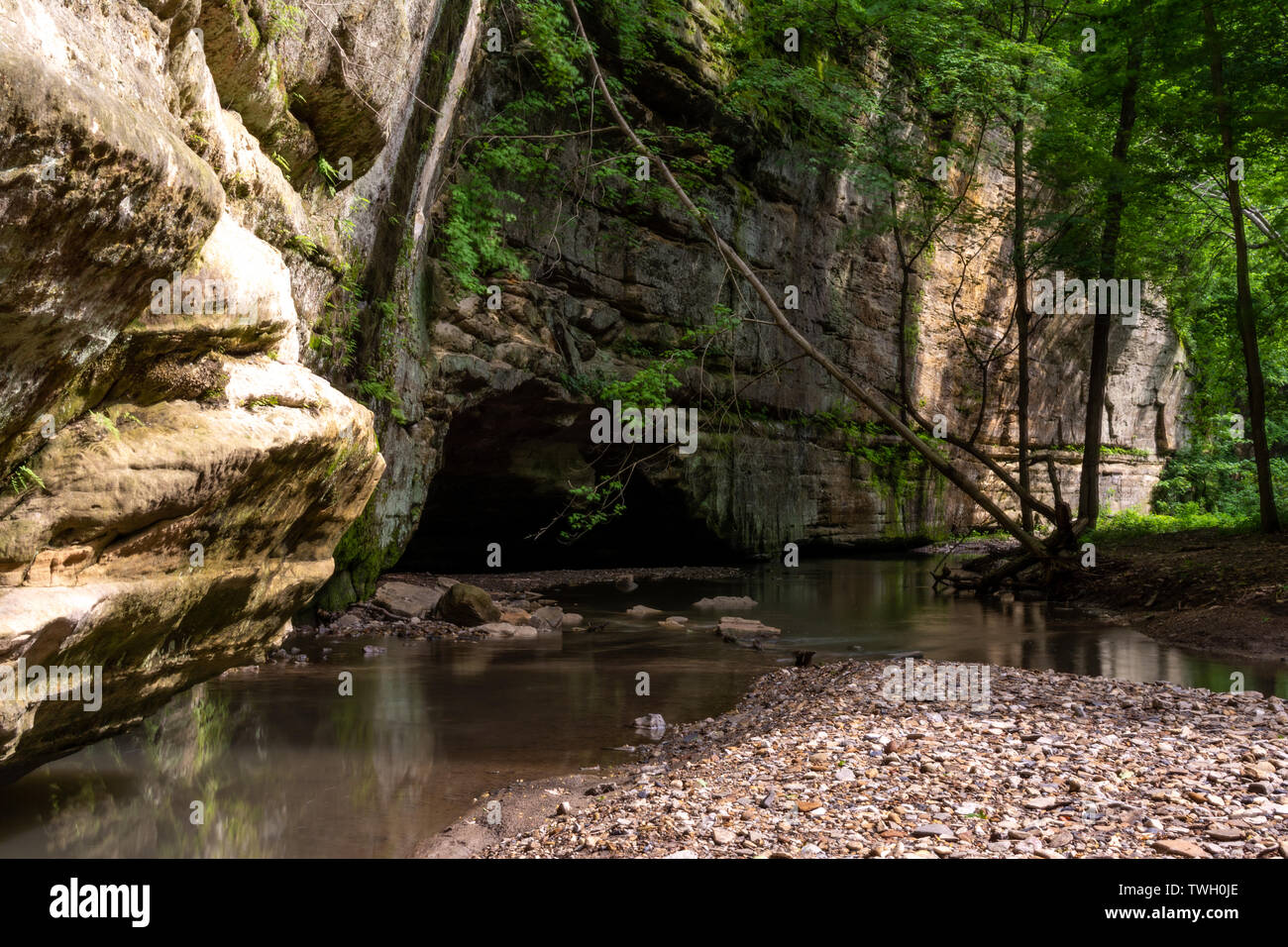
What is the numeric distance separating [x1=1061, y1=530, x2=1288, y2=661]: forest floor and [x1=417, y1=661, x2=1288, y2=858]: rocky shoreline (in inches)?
160

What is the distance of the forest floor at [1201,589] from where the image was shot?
36.2 ft

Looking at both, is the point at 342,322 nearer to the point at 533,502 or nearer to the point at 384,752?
the point at 384,752

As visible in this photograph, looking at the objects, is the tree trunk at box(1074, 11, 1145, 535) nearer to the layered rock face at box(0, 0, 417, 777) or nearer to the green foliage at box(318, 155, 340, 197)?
the green foliage at box(318, 155, 340, 197)

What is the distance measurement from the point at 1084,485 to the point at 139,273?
65.9 ft

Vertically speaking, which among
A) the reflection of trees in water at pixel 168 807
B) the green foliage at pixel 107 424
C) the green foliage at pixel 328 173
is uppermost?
the green foliage at pixel 328 173

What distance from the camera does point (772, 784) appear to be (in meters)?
5.43

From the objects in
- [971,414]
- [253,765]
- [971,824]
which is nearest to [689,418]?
[971,414]

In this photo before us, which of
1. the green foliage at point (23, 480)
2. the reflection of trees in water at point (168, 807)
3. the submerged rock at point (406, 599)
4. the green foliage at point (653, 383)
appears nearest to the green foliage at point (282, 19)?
the green foliage at point (23, 480)

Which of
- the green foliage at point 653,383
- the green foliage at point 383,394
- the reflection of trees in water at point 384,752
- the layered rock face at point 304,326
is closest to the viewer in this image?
the layered rock face at point 304,326

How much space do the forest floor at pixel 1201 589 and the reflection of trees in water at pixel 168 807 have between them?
10.4m

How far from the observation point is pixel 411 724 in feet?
26.6

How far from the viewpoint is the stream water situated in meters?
5.61

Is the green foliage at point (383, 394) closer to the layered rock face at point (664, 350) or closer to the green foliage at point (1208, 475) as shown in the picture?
the layered rock face at point (664, 350)

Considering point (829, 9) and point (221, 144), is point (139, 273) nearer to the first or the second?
point (221, 144)
